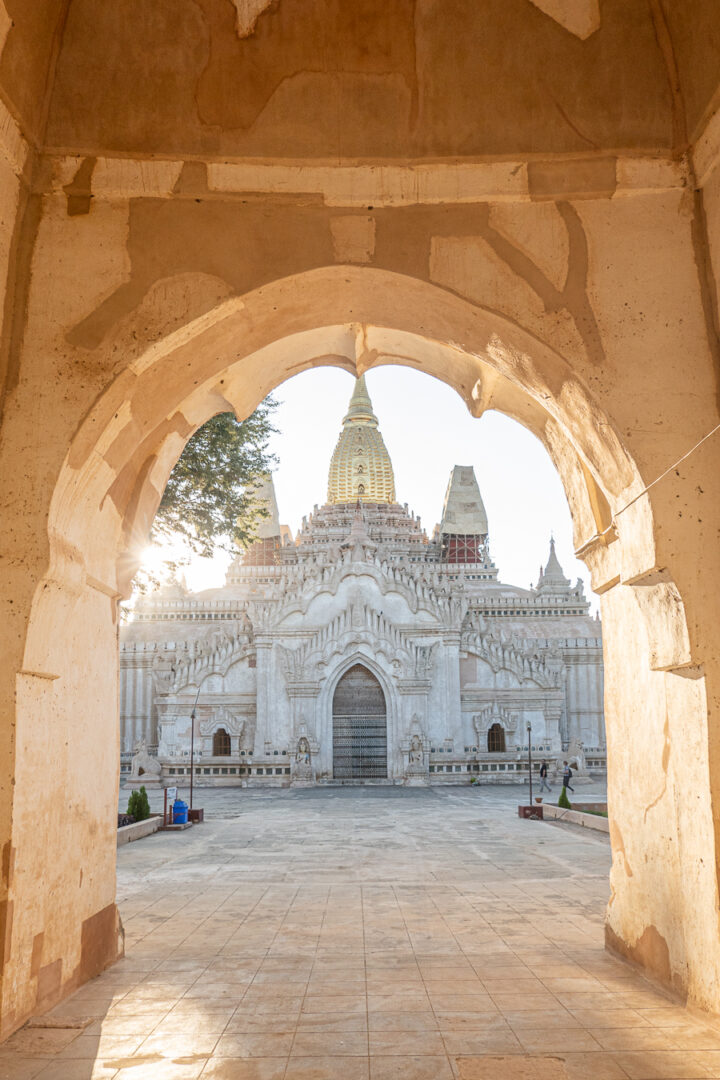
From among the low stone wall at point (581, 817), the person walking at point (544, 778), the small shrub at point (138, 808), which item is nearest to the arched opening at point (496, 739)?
the person walking at point (544, 778)

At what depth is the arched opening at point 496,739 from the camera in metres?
32.7

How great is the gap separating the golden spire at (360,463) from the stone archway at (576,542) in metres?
41.1

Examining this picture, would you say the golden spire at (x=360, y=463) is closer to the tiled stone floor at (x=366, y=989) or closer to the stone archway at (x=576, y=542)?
the tiled stone floor at (x=366, y=989)

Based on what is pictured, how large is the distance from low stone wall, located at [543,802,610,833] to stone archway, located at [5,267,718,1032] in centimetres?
1019

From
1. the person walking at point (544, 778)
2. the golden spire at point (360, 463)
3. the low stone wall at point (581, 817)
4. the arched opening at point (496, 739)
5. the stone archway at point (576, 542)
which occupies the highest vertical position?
the golden spire at point (360, 463)

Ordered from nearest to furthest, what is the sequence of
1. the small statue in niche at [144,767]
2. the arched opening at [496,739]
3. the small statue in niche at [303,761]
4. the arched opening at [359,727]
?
the small statue in niche at [303,761] → the small statue in niche at [144,767] → the arched opening at [359,727] → the arched opening at [496,739]

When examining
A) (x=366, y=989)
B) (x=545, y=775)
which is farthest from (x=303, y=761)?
(x=366, y=989)

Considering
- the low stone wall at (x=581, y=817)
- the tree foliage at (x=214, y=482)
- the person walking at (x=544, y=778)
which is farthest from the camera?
the person walking at (x=544, y=778)

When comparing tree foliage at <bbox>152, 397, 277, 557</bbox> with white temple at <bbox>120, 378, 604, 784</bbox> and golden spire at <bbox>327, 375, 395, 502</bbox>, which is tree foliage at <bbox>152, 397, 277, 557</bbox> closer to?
white temple at <bbox>120, 378, 604, 784</bbox>

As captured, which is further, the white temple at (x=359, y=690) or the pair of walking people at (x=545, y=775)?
the white temple at (x=359, y=690)

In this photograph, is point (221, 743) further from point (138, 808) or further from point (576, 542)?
point (576, 542)

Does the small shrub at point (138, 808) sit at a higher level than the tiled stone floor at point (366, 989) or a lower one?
lower

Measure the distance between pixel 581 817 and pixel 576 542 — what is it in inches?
474

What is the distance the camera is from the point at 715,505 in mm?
4922
